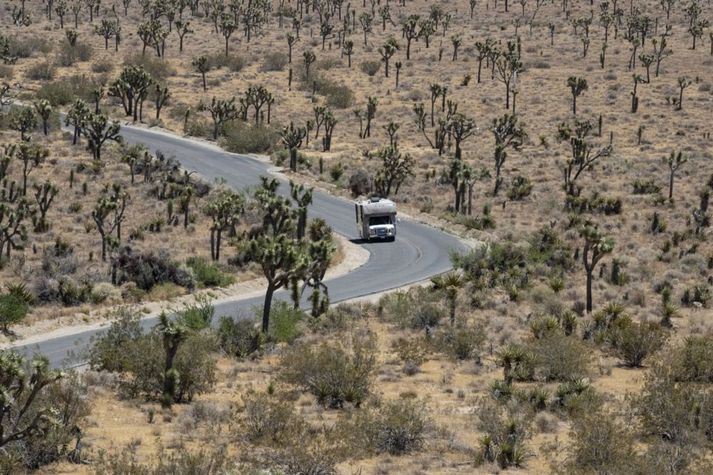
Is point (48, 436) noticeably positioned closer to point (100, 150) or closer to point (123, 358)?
point (123, 358)

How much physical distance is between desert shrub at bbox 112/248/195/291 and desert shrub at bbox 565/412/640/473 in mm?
23955

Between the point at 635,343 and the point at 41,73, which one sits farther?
the point at 41,73

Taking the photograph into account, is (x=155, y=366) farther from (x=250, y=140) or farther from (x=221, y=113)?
(x=221, y=113)

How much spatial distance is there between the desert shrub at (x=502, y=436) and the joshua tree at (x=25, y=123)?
49.9 meters

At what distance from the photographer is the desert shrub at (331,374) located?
83.6ft

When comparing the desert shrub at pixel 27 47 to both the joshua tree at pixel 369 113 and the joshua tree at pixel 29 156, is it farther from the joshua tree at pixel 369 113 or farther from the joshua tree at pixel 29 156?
the joshua tree at pixel 29 156

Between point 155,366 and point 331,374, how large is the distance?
4.44m

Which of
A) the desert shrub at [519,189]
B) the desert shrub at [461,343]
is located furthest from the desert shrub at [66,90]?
the desert shrub at [461,343]

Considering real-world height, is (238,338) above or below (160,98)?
below

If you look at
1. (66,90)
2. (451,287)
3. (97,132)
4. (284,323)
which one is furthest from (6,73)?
(284,323)

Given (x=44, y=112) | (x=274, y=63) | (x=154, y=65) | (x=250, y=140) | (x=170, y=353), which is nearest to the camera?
(x=170, y=353)

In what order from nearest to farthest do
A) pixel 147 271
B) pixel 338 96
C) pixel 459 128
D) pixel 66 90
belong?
pixel 147 271
pixel 459 128
pixel 66 90
pixel 338 96

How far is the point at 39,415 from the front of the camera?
17688 millimetres

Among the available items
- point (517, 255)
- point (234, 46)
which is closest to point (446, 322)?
point (517, 255)
